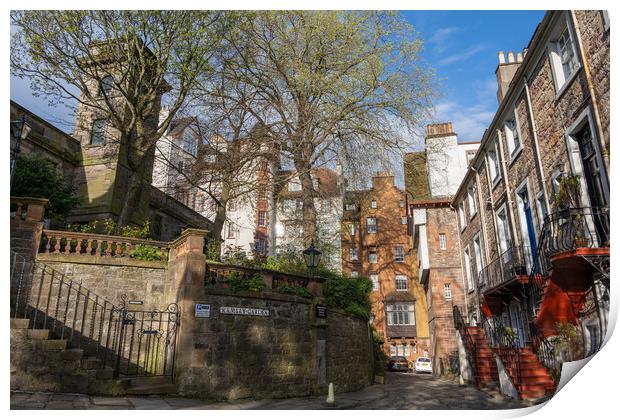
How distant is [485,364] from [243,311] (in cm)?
828

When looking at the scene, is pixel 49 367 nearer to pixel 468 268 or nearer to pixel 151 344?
pixel 151 344

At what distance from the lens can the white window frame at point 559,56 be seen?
8.01 meters

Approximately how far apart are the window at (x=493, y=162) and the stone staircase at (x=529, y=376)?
5.96 meters

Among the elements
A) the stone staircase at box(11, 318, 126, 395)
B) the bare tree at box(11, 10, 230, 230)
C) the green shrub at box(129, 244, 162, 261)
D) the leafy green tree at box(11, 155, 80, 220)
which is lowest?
the stone staircase at box(11, 318, 126, 395)

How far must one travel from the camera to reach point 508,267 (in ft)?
40.4

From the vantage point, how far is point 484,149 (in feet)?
47.3

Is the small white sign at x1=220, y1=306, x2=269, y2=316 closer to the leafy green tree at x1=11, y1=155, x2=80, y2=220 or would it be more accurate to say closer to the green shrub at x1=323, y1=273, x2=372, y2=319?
the green shrub at x1=323, y1=273, x2=372, y2=319

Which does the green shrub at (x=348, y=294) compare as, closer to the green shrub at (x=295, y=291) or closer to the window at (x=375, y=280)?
the green shrub at (x=295, y=291)

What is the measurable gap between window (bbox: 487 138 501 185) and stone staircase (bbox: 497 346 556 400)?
235 inches

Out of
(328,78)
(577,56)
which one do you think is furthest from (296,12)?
(577,56)

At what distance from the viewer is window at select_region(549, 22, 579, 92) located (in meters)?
8.34

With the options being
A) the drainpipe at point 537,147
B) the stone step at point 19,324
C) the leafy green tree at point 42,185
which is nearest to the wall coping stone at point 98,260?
the stone step at point 19,324

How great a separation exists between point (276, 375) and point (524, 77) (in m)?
8.93

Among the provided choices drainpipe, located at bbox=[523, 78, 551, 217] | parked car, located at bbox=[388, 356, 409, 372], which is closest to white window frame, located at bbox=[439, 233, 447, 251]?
drainpipe, located at bbox=[523, 78, 551, 217]
